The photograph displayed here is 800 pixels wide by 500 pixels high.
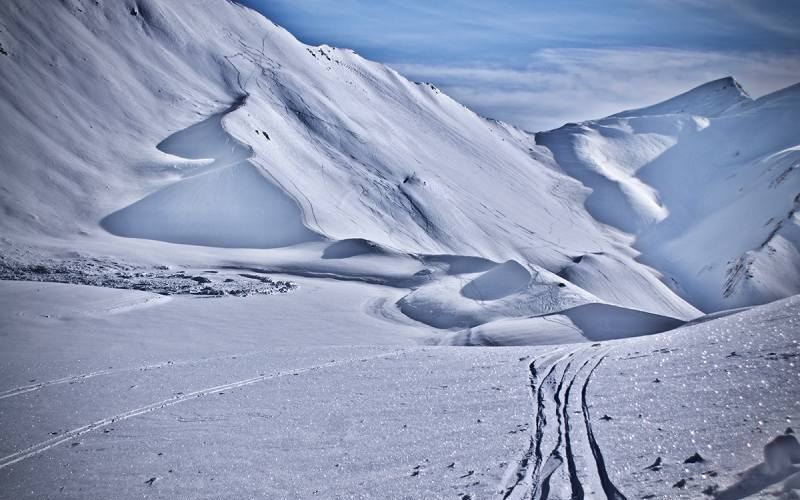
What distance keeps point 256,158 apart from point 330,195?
180 inches

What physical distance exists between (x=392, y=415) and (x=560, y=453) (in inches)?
85.7

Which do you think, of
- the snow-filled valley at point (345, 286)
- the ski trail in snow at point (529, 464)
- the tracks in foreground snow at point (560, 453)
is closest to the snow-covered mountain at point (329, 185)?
the snow-filled valley at point (345, 286)

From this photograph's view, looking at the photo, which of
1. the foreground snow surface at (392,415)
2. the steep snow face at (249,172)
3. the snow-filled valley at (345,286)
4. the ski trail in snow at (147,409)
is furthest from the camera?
the steep snow face at (249,172)

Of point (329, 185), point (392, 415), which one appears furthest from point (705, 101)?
point (392, 415)

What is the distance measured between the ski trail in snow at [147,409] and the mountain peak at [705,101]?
77.7m

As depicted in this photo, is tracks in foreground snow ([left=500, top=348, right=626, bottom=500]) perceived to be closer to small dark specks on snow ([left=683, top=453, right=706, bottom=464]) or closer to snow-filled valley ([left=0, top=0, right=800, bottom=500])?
snow-filled valley ([left=0, top=0, right=800, bottom=500])

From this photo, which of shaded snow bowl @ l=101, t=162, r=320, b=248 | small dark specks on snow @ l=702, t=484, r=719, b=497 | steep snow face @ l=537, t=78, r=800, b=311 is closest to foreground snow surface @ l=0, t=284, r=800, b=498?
small dark specks on snow @ l=702, t=484, r=719, b=497

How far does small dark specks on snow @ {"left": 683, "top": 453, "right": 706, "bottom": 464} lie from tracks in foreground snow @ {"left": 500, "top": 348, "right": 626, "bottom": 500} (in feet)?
2.12

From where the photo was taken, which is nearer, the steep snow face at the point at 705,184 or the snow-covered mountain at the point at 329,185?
the snow-covered mountain at the point at 329,185

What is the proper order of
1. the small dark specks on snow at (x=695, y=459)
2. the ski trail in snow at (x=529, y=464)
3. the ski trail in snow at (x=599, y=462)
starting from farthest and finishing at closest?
the ski trail in snow at (x=529, y=464) → the small dark specks on snow at (x=695, y=459) → the ski trail in snow at (x=599, y=462)

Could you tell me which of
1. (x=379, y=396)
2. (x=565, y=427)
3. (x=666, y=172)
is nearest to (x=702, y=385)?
(x=565, y=427)

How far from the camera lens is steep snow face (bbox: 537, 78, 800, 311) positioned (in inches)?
1446

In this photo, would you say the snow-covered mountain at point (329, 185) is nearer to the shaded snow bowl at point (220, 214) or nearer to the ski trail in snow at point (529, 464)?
the shaded snow bowl at point (220, 214)

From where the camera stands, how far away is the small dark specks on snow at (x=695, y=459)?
16.3ft
